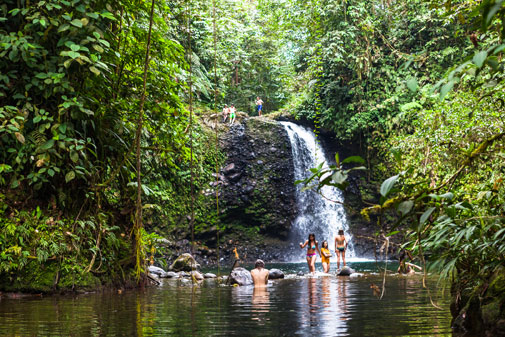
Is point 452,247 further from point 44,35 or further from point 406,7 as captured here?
point 406,7

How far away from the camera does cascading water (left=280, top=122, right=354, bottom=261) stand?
21.8m

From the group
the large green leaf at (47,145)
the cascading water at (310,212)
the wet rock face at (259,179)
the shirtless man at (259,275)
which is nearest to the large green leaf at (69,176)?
the large green leaf at (47,145)

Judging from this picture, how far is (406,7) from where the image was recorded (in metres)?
22.0

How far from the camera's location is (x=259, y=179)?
22641 mm

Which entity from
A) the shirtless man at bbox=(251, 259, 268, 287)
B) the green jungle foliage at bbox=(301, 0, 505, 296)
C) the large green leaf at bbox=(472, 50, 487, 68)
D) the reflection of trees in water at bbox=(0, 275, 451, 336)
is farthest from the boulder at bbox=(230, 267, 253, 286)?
the large green leaf at bbox=(472, 50, 487, 68)

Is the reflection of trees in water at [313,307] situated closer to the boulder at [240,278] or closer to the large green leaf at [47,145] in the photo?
the boulder at [240,278]

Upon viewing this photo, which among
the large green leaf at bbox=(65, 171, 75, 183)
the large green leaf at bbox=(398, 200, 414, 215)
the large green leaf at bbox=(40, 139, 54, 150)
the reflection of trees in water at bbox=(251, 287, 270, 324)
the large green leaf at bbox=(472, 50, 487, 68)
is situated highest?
the large green leaf at bbox=(40, 139, 54, 150)

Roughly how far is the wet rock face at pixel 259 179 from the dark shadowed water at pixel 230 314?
13.7 m

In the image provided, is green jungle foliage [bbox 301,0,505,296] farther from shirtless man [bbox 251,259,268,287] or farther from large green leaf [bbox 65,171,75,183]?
shirtless man [bbox 251,259,268,287]

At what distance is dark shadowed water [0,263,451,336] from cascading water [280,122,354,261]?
44.3 feet

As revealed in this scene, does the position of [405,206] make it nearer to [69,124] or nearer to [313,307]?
[313,307]

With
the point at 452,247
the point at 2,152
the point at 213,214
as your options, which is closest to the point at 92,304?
the point at 2,152

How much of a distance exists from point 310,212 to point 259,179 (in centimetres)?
270

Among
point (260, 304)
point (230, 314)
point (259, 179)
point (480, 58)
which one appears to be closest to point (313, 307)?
point (260, 304)
